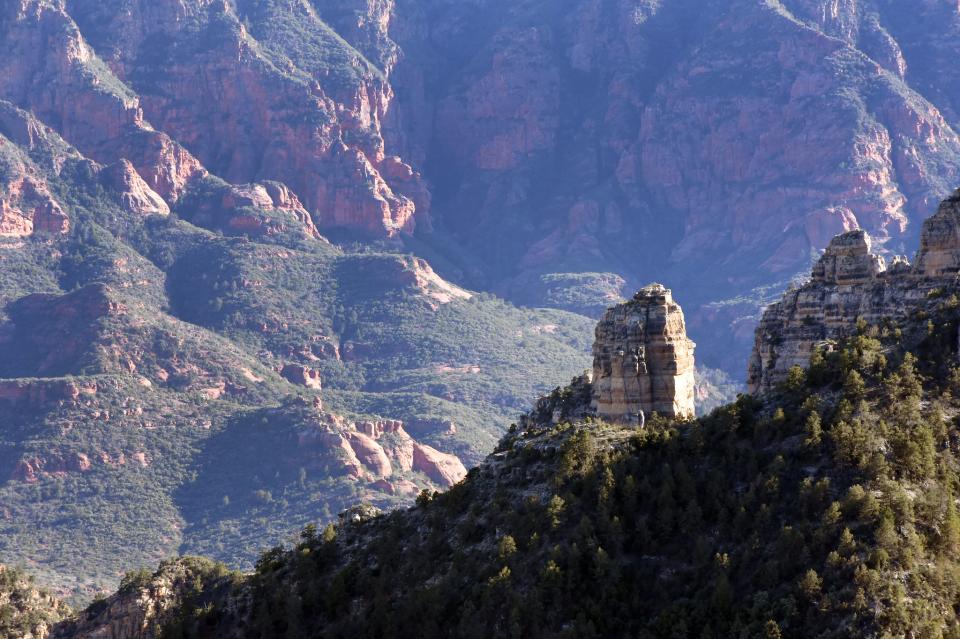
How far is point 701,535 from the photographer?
173ft

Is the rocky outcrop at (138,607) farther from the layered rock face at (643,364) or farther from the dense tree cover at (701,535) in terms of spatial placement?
the layered rock face at (643,364)

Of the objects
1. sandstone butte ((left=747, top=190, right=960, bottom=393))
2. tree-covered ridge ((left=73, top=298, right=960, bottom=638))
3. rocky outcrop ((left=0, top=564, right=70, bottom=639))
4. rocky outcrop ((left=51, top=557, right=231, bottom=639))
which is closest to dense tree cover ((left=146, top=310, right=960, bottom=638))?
tree-covered ridge ((left=73, top=298, right=960, bottom=638))

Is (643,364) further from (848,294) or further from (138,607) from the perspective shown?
(138,607)

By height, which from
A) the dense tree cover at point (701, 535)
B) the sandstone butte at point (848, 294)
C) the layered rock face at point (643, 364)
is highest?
the sandstone butte at point (848, 294)

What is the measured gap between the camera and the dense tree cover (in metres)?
47.4

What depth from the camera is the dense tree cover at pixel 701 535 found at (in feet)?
155

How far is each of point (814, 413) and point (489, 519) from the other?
13125 mm

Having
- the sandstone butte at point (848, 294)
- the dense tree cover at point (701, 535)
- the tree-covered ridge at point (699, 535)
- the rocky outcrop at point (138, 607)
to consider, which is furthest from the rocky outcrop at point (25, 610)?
the sandstone butte at point (848, 294)

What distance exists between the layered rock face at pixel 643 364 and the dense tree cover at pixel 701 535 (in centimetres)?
1387

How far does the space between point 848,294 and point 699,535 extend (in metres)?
33.5

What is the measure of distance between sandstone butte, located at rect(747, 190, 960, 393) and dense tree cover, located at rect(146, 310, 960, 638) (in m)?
13.9

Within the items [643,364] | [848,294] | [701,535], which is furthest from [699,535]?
[848,294]

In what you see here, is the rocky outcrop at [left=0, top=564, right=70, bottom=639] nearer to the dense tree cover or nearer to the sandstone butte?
the dense tree cover

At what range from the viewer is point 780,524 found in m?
50.9
